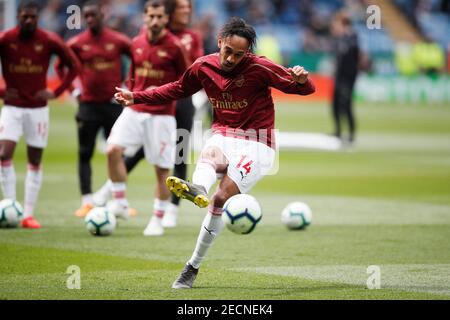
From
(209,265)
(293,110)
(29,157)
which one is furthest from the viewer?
(293,110)

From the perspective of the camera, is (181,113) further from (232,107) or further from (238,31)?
(238,31)

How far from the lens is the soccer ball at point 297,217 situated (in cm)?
1207

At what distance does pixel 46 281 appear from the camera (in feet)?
27.8

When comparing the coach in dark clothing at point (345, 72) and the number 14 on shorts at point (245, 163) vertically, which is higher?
the coach in dark clothing at point (345, 72)

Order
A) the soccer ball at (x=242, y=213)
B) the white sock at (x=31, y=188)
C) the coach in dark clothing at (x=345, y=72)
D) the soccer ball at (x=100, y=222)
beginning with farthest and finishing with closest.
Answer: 1. the coach in dark clothing at (x=345, y=72)
2. the white sock at (x=31, y=188)
3. the soccer ball at (x=100, y=222)
4. the soccer ball at (x=242, y=213)

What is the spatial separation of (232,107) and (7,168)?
4.59 metres

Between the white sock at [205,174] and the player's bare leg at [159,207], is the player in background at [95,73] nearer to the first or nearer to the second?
the player's bare leg at [159,207]

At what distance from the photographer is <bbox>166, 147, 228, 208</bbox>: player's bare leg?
7.76 metres

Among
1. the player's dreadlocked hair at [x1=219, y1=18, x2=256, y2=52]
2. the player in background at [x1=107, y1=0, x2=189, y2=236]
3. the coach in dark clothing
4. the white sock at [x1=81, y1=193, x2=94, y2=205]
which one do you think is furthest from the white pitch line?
the coach in dark clothing

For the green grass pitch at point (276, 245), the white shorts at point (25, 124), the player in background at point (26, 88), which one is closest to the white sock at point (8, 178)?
the player in background at point (26, 88)

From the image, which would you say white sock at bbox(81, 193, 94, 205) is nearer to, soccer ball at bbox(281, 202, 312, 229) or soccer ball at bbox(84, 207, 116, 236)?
soccer ball at bbox(84, 207, 116, 236)
